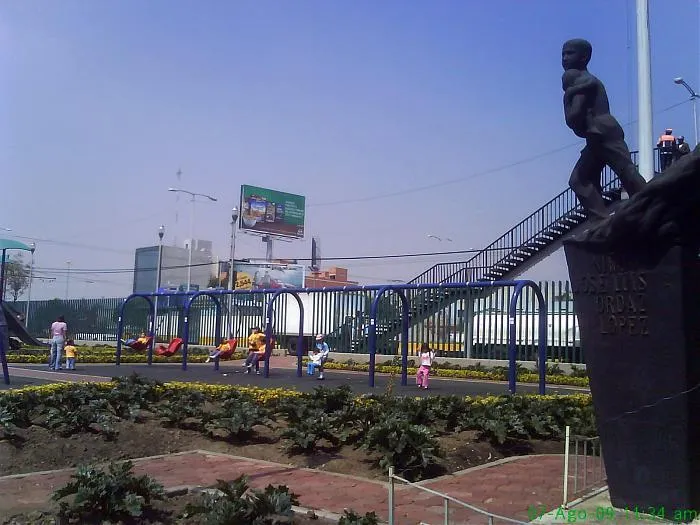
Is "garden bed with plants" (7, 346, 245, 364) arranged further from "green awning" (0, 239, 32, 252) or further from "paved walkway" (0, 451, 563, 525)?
"paved walkway" (0, 451, 563, 525)

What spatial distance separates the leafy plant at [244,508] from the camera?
507 cm

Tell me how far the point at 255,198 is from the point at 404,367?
131 ft

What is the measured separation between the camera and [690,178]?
16.5 ft

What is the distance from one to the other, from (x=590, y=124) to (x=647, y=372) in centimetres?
219

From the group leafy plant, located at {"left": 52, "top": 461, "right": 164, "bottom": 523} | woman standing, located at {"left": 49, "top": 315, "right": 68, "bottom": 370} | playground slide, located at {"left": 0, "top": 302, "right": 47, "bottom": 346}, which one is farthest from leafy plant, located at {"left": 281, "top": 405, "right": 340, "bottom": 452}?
playground slide, located at {"left": 0, "top": 302, "right": 47, "bottom": 346}

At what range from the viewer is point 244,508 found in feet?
17.0

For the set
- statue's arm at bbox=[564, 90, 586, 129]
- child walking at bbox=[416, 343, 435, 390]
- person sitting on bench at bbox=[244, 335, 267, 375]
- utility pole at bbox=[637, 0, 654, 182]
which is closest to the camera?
statue's arm at bbox=[564, 90, 586, 129]

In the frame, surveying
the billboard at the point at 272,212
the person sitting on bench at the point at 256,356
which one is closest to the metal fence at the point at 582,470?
the person sitting on bench at the point at 256,356

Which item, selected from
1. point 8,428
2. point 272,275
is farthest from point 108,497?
point 272,275

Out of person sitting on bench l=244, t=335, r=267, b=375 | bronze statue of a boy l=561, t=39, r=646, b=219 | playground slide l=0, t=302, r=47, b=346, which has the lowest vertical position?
person sitting on bench l=244, t=335, r=267, b=375

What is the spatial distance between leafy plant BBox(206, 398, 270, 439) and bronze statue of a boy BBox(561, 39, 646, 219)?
496 cm

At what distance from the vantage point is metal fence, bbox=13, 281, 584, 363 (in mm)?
22203

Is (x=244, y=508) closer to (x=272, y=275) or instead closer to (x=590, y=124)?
(x=590, y=124)

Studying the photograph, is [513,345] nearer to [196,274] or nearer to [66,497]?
[66,497]
